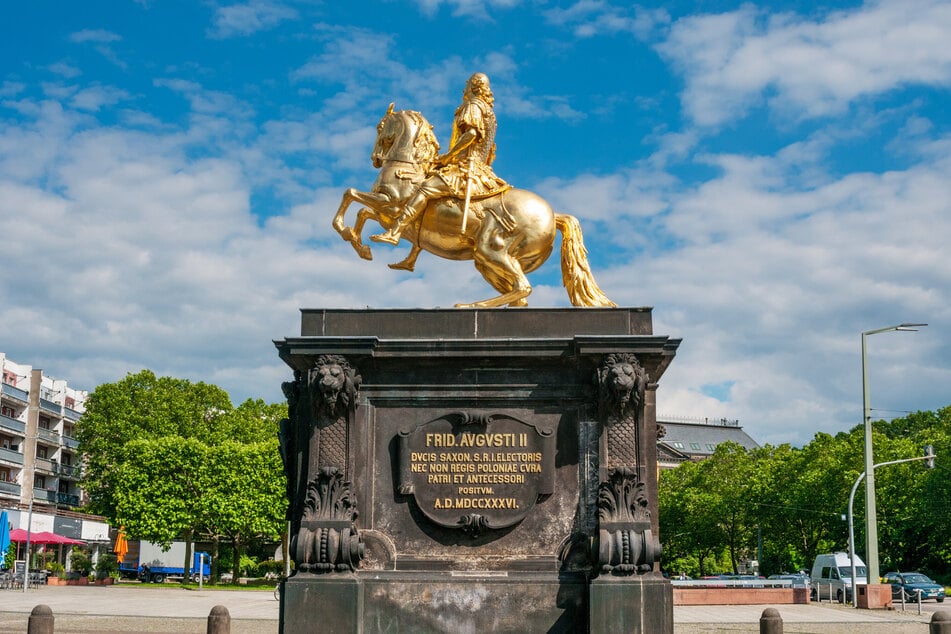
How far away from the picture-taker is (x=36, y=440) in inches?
3243

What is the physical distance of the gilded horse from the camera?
15.9 m

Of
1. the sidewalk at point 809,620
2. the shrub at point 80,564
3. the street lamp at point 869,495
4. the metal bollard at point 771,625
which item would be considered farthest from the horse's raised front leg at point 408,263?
the shrub at point 80,564

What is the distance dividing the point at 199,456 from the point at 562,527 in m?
44.7

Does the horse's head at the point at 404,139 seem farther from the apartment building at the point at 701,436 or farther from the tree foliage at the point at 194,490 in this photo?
the apartment building at the point at 701,436

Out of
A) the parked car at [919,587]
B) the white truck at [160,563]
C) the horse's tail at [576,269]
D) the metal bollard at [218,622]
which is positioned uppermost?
the horse's tail at [576,269]

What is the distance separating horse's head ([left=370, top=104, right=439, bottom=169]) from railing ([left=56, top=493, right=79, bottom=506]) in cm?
7852

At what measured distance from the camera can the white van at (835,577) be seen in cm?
4347

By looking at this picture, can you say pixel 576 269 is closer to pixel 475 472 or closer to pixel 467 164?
pixel 467 164

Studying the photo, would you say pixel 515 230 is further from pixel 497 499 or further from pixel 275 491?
pixel 275 491

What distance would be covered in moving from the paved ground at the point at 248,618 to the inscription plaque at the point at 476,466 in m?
10.3

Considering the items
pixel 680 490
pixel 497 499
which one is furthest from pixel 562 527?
pixel 680 490

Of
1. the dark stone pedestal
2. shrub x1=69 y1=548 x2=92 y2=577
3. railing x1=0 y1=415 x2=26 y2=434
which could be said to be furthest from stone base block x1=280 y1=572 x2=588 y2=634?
railing x1=0 y1=415 x2=26 y2=434

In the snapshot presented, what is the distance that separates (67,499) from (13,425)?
39.0 feet

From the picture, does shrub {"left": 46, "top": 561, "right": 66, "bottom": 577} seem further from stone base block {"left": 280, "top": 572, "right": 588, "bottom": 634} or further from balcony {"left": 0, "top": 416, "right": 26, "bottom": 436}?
stone base block {"left": 280, "top": 572, "right": 588, "bottom": 634}
